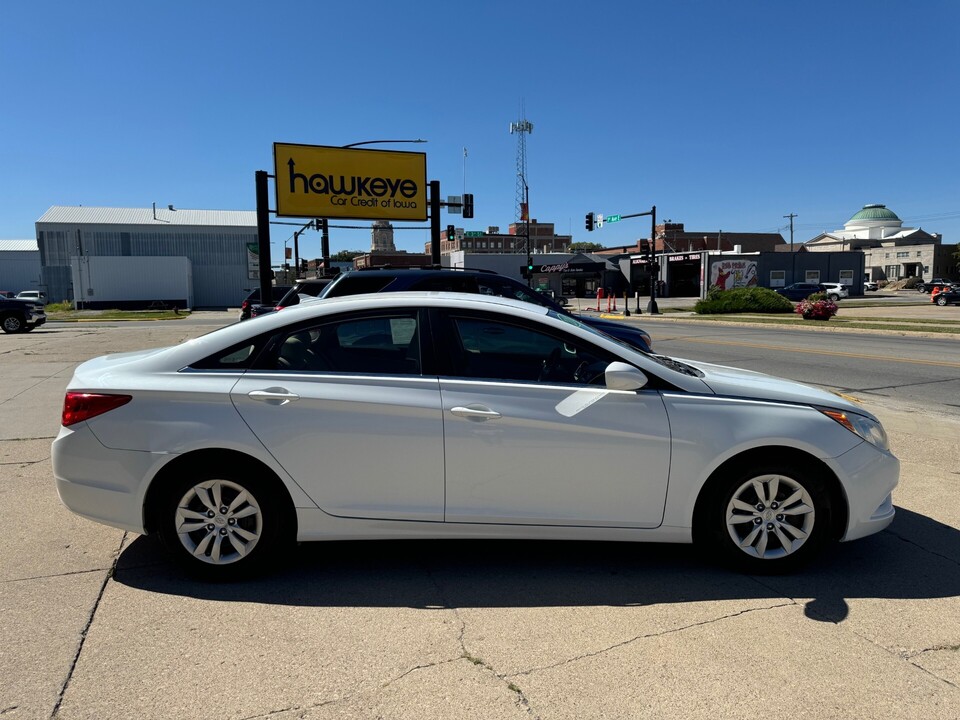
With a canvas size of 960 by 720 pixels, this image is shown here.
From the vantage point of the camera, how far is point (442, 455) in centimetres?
350

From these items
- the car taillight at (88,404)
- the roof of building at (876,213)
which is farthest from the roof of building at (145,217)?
the roof of building at (876,213)

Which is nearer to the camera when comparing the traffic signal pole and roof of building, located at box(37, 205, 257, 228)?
the traffic signal pole

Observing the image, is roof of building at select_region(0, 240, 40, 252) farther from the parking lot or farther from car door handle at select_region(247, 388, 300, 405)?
car door handle at select_region(247, 388, 300, 405)

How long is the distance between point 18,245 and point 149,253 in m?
35.9

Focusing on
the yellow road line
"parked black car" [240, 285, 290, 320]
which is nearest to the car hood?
the yellow road line

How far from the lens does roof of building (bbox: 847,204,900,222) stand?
139125 mm

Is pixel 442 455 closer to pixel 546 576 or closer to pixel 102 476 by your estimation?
pixel 546 576

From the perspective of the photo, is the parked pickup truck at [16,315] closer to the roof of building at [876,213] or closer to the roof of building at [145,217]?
the roof of building at [145,217]

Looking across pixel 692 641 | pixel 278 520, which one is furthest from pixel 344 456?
pixel 692 641

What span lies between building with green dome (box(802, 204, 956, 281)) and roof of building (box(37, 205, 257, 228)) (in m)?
73.0

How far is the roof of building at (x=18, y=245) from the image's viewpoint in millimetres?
88375

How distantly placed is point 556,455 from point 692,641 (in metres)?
1.07

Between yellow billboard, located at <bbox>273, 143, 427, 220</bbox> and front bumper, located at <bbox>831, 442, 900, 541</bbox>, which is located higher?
yellow billboard, located at <bbox>273, 143, 427, 220</bbox>

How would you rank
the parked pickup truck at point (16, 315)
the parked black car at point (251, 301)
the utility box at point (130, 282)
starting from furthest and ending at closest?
the utility box at point (130, 282), the parked pickup truck at point (16, 315), the parked black car at point (251, 301)
